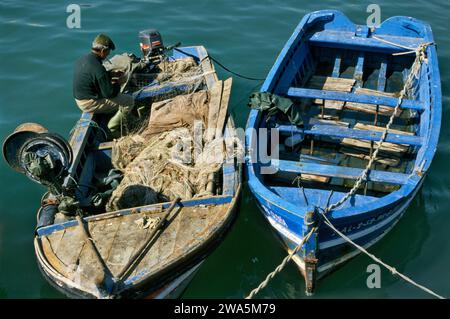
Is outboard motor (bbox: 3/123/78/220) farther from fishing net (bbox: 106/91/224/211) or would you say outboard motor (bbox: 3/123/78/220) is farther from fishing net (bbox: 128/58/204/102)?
fishing net (bbox: 128/58/204/102)

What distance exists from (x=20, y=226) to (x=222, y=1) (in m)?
10.1

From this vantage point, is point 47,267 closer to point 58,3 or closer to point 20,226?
point 20,226

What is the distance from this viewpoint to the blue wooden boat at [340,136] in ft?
22.3

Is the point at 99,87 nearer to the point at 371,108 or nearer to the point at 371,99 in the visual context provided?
the point at 371,99

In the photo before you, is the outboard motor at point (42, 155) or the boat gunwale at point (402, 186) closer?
the outboard motor at point (42, 155)

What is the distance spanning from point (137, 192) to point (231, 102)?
4.68 meters

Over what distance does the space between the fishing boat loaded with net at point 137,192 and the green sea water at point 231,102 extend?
0.99 m

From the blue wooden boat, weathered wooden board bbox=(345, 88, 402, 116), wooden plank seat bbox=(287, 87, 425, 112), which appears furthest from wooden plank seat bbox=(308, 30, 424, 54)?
wooden plank seat bbox=(287, 87, 425, 112)

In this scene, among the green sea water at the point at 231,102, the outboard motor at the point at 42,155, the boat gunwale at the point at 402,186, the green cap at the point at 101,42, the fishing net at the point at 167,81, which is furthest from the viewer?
the fishing net at the point at 167,81

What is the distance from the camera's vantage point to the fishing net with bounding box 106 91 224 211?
729cm

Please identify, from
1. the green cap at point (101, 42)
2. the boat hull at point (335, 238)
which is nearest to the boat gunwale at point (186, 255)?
the boat hull at point (335, 238)

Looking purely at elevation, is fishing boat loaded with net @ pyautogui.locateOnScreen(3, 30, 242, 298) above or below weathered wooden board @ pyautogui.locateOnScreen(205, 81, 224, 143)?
below

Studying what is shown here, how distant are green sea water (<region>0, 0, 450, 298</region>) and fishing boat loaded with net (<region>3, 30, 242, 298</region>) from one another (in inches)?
39.1

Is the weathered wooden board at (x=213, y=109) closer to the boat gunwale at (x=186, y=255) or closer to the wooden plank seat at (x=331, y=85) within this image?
the boat gunwale at (x=186, y=255)
